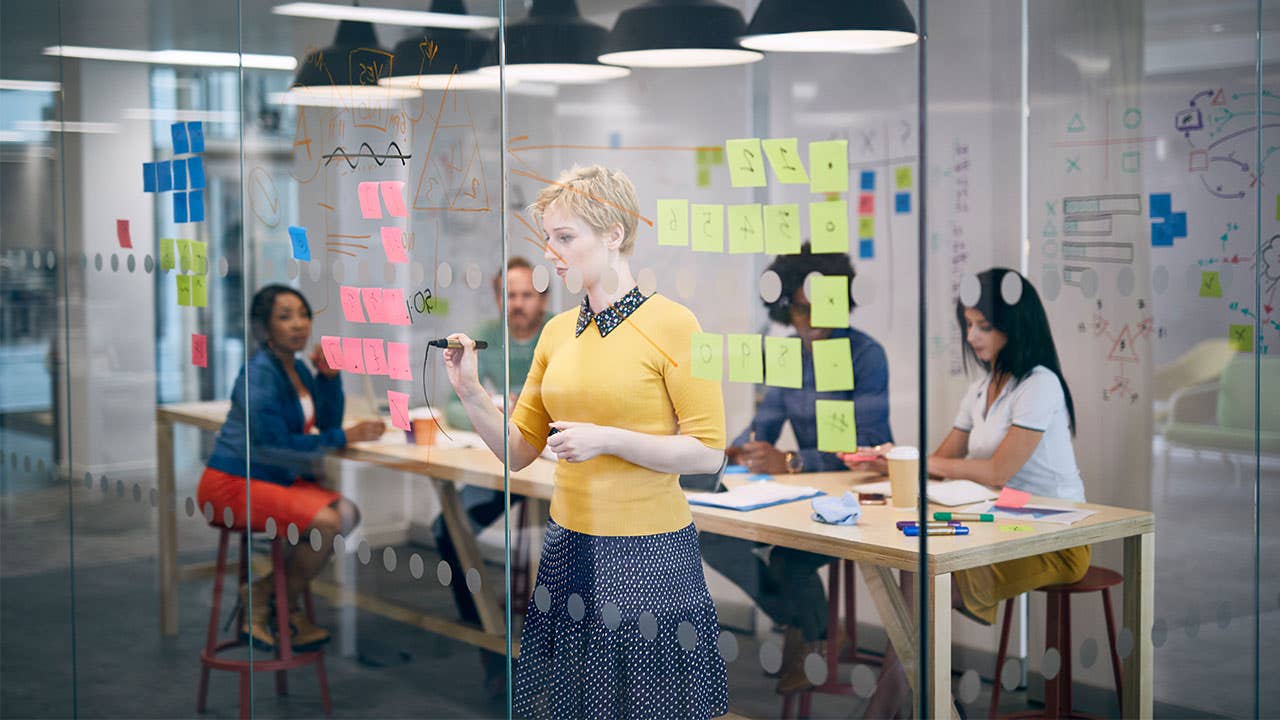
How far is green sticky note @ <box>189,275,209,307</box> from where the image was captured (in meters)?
3.34

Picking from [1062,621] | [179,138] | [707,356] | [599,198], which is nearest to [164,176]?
[179,138]

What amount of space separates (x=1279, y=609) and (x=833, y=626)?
1.03 metres

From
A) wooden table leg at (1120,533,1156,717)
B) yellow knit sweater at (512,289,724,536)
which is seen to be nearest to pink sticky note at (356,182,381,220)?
yellow knit sweater at (512,289,724,536)

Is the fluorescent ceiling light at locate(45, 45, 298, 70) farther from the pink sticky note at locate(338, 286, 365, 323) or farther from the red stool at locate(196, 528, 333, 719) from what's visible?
the red stool at locate(196, 528, 333, 719)

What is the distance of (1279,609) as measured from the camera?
2.56 metres

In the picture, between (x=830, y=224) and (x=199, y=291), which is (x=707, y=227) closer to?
(x=830, y=224)

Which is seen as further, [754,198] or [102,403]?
[102,403]

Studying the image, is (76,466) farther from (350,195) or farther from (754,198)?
(754,198)

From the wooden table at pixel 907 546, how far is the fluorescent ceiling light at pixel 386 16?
3.02 ft

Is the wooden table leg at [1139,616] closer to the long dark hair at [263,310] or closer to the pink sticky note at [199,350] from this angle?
the long dark hair at [263,310]

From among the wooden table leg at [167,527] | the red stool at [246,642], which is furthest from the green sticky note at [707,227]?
the wooden table leg at [167,527]

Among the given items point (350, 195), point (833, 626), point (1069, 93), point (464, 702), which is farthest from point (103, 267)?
point (1069, 93)

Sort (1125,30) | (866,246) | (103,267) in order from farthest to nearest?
(103,267)
(1125,30)
(866,246)

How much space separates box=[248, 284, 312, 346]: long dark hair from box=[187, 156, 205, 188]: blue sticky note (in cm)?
37
